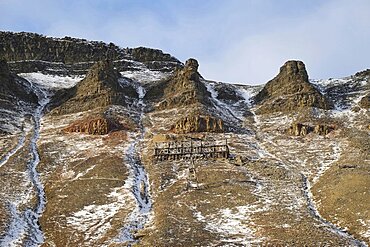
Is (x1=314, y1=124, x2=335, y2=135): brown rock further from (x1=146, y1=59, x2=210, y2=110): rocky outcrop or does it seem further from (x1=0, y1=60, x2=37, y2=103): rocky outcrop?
(x1=0, y1=60, x2=37, y2=103): rocky outcrop

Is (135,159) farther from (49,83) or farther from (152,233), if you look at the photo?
(49,83)

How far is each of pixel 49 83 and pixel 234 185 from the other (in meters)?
79.7

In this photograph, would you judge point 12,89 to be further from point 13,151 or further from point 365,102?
point 365,102

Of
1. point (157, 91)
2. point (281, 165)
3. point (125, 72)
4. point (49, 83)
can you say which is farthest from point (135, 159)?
point (125, 72)

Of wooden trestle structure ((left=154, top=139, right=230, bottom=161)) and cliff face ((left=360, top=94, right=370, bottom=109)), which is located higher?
cliff face ((left=360, top=94, right=370, bottom=109))

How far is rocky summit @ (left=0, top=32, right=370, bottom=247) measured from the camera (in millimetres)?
38344

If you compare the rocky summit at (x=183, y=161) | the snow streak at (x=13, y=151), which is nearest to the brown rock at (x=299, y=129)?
the rocky summit at (x=183, y=161)

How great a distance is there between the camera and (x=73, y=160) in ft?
201

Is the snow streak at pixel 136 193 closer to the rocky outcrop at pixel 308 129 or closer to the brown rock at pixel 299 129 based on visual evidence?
the brown rock at pixel 299 129

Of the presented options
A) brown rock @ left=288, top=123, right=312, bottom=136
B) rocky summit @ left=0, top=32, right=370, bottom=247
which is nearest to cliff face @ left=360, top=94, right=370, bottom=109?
rocky summit @ left=0, top=32, right=370, bottom=247

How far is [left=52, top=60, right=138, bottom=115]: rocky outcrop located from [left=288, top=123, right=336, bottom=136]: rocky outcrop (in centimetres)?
3365

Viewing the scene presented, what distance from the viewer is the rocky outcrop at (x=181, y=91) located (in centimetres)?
9088

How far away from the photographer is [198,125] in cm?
7569

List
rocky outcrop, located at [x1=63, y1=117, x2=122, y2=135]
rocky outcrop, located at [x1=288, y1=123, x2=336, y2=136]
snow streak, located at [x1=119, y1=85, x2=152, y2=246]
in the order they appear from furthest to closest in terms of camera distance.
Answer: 1. rocky outcrop, located at [x1=63, y1=117, x2=122, y2=135]
2. rocky outcrop, located at [x1=288, y1=123, x2=336, y2=136]
3. snow streak, located at [x1=119, y1=85, x2=152, y2=246]
